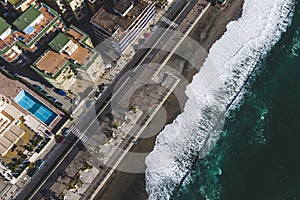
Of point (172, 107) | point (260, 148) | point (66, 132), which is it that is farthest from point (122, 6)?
point (260, 148)

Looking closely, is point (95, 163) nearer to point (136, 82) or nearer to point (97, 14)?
point (136, 82)

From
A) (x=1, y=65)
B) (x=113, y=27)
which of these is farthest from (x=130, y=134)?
(x=1, y=65)

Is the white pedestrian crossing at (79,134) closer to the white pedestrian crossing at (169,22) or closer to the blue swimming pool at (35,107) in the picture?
the blue swimming pool at (35,107)

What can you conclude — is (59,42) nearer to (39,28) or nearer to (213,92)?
(39,28)

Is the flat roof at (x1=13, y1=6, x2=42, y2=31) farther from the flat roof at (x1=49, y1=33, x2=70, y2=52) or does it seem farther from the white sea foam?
the white sea foam

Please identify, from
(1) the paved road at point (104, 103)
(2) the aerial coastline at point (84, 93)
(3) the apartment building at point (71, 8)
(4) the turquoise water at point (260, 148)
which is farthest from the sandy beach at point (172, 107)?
(3) the apartment building at point (71, 8)

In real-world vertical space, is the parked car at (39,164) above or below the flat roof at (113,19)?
below

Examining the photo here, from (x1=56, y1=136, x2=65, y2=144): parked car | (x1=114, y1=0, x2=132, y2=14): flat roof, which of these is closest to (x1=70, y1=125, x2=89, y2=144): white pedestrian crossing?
(x1=56, y1=136, x2=65, y2=144): parked car
